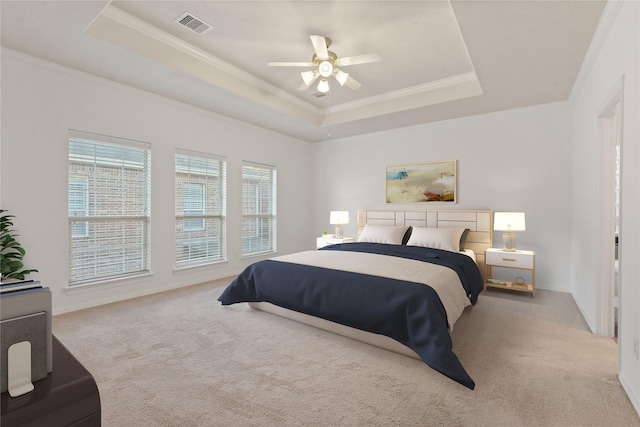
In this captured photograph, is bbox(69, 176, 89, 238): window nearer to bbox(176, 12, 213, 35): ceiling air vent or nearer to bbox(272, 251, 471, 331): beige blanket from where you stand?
bbox(176, 12, 213, 35): ceiling air vent

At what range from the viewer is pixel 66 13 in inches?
99.9

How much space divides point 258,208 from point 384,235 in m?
2.37

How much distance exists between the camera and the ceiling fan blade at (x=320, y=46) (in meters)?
2.82

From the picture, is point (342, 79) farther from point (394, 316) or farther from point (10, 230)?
point (10, 230)

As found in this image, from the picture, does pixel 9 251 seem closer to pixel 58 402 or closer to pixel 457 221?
pixel 58 402

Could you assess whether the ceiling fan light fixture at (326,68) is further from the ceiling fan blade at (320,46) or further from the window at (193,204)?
the window at (193,204)

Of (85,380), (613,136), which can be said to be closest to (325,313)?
(85,380)

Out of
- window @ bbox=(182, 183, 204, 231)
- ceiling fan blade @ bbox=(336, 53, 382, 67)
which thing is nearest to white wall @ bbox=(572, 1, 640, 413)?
ceiling fan blade @ bbox=(336, 53, 382, 67)

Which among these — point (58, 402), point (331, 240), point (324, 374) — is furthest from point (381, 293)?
point (331, 240)

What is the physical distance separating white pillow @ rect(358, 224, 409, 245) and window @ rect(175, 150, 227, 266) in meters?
2.33

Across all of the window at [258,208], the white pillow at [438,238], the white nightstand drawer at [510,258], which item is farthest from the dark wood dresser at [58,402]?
the window at [258,208]

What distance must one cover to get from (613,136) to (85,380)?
4089mm

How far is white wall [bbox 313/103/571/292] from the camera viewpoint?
171 inches

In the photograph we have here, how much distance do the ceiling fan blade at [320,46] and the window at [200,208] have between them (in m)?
2.57
